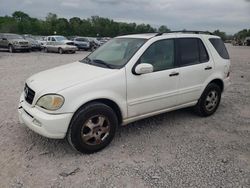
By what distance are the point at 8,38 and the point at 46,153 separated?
854 inches

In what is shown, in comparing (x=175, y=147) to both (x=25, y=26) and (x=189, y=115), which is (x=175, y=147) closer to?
(x=189, y=115)

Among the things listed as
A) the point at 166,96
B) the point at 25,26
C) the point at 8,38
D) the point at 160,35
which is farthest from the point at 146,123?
the point at 25,26

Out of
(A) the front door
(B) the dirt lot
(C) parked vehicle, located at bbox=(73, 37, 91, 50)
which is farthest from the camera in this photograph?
(C) parked vehicle, located at bbox=(73, 37, 91, 50)

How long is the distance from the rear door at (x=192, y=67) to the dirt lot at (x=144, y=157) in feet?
2.06

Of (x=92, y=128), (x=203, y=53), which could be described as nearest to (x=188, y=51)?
(x=203, y=53)

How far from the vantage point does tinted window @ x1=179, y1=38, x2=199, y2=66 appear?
15.2ft

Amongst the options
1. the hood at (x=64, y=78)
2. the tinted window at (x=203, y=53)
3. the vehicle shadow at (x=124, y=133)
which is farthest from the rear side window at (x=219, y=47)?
the hood at (x=64, y=78)

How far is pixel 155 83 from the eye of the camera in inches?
164

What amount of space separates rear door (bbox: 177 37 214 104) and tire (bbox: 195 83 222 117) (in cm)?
21

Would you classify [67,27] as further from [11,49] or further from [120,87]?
[120,87]

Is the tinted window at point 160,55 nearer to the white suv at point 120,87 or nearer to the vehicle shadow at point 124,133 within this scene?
the white suv at point 120,87

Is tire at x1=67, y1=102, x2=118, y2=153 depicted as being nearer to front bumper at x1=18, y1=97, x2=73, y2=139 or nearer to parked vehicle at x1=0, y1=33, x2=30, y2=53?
front bumper at x1=18, y1=97, x2=73, y2=139

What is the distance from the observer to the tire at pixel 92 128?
352 centimetres

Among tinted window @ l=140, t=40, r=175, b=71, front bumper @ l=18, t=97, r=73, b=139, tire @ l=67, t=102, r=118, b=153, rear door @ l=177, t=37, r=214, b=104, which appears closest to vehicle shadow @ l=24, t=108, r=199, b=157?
tire @ l=67, t=102, r=118, b=153
